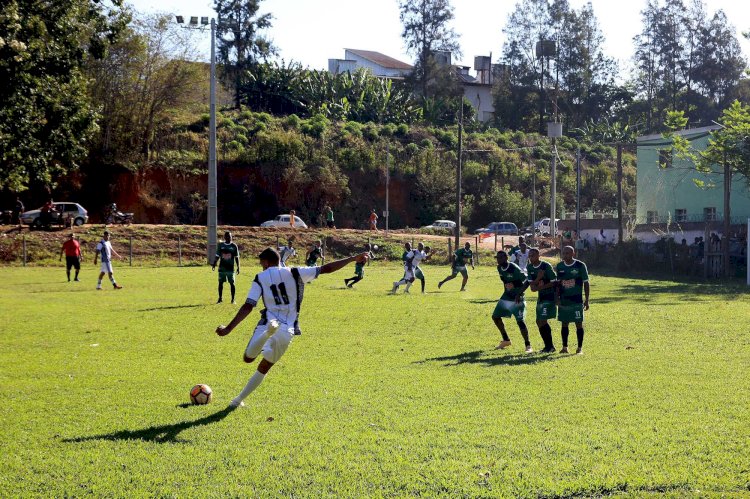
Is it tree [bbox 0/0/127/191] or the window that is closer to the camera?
tree [bbox 0/0/127/191]

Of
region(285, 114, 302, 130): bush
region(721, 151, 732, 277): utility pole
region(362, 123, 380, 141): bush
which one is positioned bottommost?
region(721, 151, 732, 277): utility pole

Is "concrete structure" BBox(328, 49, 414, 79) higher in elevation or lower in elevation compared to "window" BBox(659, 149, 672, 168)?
higher

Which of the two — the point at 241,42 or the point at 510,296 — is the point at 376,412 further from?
the point at 241,42

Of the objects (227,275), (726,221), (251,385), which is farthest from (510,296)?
(726,221)

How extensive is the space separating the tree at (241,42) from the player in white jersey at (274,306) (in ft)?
227

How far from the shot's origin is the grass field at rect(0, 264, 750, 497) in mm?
7504

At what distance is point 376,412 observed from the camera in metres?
10.2

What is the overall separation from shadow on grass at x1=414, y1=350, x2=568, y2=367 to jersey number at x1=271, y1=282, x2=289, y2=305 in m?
4.44

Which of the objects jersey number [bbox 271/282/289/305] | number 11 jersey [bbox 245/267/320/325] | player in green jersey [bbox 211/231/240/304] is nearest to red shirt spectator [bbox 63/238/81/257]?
player in green jersey [bbox 211/231/240/304]

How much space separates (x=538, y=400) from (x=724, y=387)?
9.27 feet

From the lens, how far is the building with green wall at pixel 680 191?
50312 millimetres

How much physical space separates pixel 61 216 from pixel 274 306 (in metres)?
44.1

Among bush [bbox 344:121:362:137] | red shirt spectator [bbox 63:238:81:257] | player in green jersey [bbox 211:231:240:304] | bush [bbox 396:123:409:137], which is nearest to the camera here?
player in green jersey [bbox 211:231:240:304]

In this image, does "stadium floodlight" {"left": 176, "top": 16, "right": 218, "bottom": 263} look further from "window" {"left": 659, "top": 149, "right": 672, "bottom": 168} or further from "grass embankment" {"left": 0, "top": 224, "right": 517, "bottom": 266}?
"window" {"left": 659, "top": 149, "right": 672, "bottom": 168}
